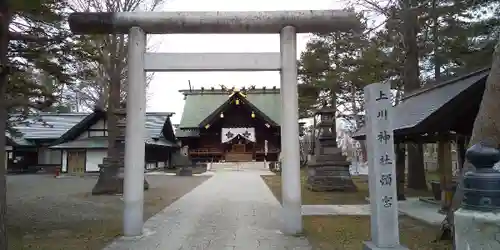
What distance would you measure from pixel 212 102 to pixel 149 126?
9.75 m

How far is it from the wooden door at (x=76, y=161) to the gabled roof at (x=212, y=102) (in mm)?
9655

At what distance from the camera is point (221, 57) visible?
824 centimetres

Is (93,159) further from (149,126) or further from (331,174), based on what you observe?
(331,174)

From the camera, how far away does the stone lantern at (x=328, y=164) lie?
1648cm

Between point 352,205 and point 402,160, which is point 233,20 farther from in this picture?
point 402,160

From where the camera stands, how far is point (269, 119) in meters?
34.8

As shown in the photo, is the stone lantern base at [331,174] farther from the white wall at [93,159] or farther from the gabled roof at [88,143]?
the white wall at [93,159]

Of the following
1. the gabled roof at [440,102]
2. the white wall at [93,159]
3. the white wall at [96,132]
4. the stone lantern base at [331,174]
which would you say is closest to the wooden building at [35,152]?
the white wall at [96,132]

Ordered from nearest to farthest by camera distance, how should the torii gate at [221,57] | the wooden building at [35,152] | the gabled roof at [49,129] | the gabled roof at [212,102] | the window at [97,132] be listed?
the torii gate at [221,57] → the window at [97,132] → the gabled roof at [49,129] → the wooden building at [35,152] → the gabled roof at [212,102]

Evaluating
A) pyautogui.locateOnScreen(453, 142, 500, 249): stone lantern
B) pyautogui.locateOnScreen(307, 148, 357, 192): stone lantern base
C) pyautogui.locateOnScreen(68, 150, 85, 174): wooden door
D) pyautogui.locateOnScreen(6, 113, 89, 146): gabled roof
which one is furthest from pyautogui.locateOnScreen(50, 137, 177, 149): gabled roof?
pyautogui.locateOnScreen(453, 142, 500, 249): stone lantern

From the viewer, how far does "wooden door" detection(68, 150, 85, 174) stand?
96.6 feet

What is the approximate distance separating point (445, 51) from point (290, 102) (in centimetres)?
752

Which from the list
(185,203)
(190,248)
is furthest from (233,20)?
(185,203)

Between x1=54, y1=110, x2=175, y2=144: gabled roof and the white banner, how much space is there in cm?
557
